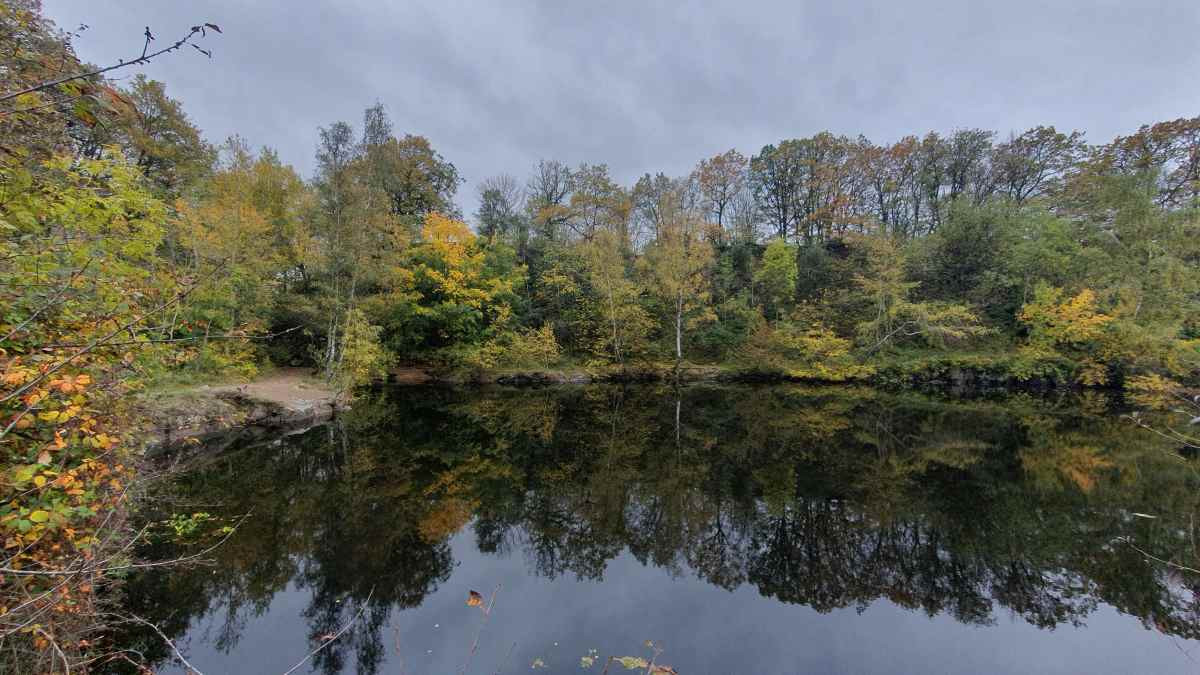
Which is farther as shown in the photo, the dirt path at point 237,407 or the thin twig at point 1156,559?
the dirt path at point 237,407

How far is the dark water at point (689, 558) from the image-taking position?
163 inches

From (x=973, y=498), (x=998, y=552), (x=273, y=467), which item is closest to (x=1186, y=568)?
(x=998, y=552)

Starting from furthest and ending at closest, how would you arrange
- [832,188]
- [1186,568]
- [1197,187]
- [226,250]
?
[832,188] → [1197,187] → [226,250] → [1186,568]

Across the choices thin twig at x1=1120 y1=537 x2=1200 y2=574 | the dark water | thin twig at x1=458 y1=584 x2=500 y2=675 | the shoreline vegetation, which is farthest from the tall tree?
thin twig at x1=458 y1=584 x2=500 y2=675

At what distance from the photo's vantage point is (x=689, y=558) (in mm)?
5668

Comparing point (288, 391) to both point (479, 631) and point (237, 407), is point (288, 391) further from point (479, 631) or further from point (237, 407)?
point (479, 631)

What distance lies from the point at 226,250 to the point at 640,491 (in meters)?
14.8

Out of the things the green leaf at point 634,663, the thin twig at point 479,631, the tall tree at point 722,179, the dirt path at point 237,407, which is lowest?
the thin twig at point 479,631

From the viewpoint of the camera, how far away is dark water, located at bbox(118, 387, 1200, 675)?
4.14m

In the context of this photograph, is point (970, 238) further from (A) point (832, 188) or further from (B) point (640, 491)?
(B) point (640, 491)

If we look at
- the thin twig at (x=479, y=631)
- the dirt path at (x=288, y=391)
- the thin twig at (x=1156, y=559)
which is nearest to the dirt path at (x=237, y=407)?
the dirt path at (x=288, y=391)

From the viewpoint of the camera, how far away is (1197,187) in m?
21.0

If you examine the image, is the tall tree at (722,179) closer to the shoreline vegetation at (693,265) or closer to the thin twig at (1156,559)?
the shoreline vegetation at (693,265)

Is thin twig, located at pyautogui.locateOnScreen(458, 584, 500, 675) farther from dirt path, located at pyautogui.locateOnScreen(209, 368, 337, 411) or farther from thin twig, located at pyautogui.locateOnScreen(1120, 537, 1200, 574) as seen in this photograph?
dirt path, located at pyautogui.locateOnScreen(209, 368, 337, 411)
